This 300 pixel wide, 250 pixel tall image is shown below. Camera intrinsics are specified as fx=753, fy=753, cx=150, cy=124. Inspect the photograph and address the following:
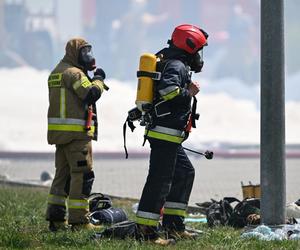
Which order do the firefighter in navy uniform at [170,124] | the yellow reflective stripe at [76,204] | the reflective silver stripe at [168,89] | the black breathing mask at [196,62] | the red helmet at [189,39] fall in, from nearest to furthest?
the reflective silver stripe at [168,89] < the firefighter in navy uniform at [170,124] < the red helmet at [189,39] < the black breathing mask at [196,62] < the yellow reflective stripe at [76,204]

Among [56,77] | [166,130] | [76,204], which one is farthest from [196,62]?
[76,204]

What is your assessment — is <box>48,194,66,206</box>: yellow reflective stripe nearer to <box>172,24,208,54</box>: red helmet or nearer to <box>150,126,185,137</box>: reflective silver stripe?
<box>150,126,185,137</box>: reflective silver stripe

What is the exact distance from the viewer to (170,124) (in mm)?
5660

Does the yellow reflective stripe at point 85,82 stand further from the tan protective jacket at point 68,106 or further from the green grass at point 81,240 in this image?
the green grass at point 81,240

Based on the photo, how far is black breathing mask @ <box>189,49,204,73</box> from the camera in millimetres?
5902

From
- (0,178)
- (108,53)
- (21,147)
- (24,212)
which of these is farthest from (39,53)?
(24,212)

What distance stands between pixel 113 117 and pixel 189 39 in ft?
200

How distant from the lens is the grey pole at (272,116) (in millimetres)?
6020

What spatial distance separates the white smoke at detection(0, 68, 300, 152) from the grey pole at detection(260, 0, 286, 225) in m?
51.0

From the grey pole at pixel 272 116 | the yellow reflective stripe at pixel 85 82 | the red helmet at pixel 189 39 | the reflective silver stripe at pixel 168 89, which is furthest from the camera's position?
the yellow reflective stripe at pixel 85 82

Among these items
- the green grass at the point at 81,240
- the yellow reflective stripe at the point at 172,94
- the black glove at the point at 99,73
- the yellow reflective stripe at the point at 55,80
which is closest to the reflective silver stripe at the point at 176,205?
the green grass at the point at 81,240

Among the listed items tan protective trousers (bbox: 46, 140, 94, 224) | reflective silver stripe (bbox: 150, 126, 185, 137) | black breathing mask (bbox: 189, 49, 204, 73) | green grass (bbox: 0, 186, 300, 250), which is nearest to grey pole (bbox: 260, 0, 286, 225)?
green grass (bbox: 0, 186, 300, 250)

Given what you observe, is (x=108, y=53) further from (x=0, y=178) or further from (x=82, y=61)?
(x=82, y=61)

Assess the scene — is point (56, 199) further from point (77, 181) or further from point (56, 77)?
point (56, 77)
